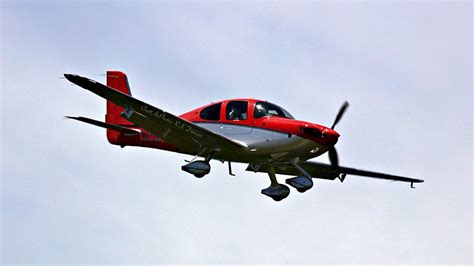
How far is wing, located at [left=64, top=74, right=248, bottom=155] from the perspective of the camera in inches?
969

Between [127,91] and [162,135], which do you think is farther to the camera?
[127,91]

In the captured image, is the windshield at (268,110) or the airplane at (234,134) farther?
the windshield at (268,110)

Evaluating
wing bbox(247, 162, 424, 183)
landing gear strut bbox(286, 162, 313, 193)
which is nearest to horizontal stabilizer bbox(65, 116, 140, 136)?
wing bbox(247, 162, 424, 183)

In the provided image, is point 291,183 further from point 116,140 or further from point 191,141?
point 116,140

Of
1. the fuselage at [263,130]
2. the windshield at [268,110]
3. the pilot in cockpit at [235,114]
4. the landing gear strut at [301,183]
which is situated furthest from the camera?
the pilot in cockpit at [235,114]

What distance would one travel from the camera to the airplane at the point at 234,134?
2522 centimetres

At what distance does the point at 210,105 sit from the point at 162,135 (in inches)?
72.1

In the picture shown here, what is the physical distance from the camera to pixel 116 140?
2833 cm

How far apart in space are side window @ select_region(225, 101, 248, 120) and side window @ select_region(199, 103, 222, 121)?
1.04 feet

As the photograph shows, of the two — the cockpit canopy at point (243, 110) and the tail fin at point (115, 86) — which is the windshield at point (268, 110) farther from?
the tail fin at point (115, 86)

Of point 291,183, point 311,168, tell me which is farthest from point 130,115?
point 311,168

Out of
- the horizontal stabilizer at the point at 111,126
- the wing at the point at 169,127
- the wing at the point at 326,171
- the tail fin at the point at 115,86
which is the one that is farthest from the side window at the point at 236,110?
the tail fin at the point at 115,86

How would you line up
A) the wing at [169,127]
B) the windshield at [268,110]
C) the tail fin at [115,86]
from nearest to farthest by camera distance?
the wing at [169,127] < the windshield at [268,110] < the tail fin at [115,86]

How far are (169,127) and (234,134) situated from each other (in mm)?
2009
